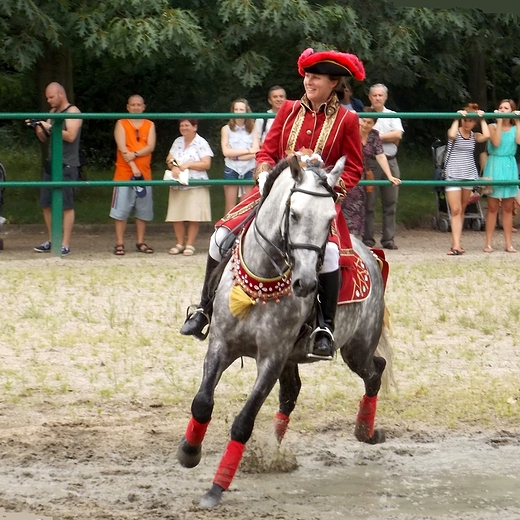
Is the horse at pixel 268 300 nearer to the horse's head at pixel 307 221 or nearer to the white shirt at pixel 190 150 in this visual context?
the horse's head at pixel 307 221

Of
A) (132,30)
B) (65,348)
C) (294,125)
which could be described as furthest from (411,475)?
(132,30)

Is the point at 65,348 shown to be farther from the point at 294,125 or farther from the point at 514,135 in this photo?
the point at 514,135

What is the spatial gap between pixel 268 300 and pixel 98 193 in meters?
7.90

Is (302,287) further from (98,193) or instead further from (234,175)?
(98,193)

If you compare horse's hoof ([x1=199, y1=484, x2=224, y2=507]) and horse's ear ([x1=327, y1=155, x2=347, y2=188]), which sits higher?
horse's ear ([x1=327, y1=155, x2=347, y2=188])

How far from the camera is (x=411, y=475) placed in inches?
251

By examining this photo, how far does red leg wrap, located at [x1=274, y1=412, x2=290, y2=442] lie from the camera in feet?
21.9

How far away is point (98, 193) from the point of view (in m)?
13.4

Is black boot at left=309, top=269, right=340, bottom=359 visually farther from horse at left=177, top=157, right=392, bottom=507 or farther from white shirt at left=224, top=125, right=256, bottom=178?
white shirt at left=224, top=125, right=256, bottom=178

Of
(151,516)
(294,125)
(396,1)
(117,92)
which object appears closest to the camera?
(396,1)

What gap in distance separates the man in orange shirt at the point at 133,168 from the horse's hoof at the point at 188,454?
288 inches

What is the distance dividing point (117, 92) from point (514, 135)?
19.6 feet

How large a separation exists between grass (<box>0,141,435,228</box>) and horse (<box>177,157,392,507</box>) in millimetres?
7240

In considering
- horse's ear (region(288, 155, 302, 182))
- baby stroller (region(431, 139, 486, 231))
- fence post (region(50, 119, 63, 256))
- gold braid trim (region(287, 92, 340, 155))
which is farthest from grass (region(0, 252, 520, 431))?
baby stroller (region(431, 139, 486, 231))
